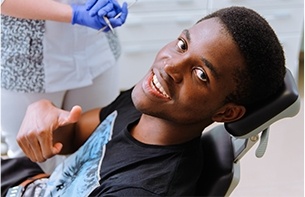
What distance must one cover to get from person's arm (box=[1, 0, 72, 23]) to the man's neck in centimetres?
38

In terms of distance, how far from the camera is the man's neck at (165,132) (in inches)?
47.6

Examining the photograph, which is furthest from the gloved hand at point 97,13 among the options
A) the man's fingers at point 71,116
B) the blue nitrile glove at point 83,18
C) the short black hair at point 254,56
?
the short black hair at point 254,56

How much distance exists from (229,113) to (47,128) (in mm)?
485

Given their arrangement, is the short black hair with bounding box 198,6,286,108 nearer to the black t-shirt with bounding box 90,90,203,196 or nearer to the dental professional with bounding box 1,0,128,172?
the black t-shirt with bounding box 90,90,203,196

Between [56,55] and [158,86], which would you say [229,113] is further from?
[56,55]

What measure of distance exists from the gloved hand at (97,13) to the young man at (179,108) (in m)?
0.26

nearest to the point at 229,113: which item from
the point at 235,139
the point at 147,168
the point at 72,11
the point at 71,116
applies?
the point at 235,139

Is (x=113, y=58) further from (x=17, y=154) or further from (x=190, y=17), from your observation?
(x=190, y=17)

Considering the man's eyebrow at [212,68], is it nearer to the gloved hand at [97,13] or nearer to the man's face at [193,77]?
the man's face at [193,77]

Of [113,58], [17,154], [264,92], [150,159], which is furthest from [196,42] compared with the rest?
[17,154]

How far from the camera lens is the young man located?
3.51 feet

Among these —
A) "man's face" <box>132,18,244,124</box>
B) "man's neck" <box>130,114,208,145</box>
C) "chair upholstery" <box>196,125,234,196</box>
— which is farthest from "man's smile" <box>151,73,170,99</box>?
"chair upholstery" <box>196,125,234,196</box>

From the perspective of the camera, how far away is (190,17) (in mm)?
2412

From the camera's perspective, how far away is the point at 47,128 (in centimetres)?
135
